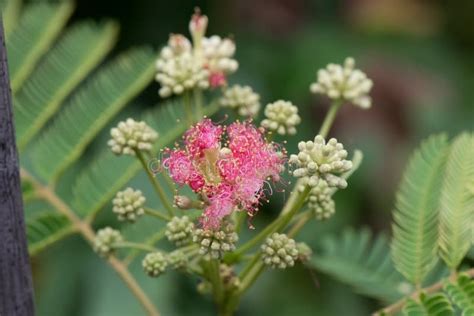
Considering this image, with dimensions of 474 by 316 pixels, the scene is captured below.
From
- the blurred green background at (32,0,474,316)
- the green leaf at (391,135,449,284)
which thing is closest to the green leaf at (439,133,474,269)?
the green leaf at (391,135,449,284)

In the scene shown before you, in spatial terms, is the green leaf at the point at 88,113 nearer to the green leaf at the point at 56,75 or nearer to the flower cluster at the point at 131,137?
the green leaf at the point at 56,75

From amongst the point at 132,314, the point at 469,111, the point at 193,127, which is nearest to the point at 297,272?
the point at 132,314

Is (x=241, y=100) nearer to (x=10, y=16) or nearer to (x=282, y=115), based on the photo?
(x=282, y=115)

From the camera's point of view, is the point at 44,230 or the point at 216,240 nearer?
the point at 216,240

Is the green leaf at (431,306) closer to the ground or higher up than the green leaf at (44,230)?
higher up

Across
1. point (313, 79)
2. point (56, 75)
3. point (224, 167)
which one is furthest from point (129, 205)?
point (313, 79)

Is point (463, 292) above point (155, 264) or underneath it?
above

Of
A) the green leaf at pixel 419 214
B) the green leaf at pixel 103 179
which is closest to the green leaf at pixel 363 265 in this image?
the green leaf at pixel 419 214
